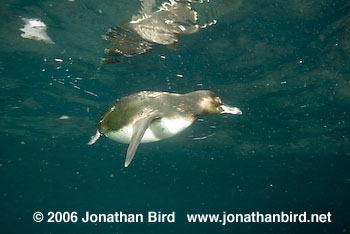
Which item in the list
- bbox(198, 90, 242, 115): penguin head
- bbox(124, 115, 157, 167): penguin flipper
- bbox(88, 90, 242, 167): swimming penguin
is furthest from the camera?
bbox(198, 90, 242, 115): penguin head

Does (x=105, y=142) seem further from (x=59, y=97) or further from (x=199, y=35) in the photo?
(x=199, y=35)

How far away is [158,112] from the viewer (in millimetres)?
3619

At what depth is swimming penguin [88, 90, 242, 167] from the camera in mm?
3611

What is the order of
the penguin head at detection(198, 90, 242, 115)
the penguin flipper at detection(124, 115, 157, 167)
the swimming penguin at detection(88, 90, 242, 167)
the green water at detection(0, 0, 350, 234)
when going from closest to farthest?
the penguin flipper at detection(124, 115, 157, 167)
the swimming penguin at detection(88, 90, 242, 167)
the penguin head at detection(198, 90, 242, 115)
the green water at detection(0, 0, 350, 234)

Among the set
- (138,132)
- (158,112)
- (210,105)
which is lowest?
(138,132)

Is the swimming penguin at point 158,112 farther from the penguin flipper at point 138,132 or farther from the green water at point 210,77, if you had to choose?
the green water at point 210,77

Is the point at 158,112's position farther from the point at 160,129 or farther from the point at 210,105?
the point at 210,105

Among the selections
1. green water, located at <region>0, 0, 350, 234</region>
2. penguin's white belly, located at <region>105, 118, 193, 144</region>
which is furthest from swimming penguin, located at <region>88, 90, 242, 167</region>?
green water, located at <region>0, 0, 350, 234</region>

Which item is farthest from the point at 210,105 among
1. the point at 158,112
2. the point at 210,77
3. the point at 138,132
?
the point at 210,77

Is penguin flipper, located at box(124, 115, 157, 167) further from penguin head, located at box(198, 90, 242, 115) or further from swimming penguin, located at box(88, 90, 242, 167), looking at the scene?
penguin head, located at box(198, 90, 242, 115)

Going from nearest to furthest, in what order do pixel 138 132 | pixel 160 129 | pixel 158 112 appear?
pixel 138 132 < pixel 158 112 < pixel 160 129

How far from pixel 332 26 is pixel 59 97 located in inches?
547

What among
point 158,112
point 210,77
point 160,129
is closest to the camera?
point 158,112

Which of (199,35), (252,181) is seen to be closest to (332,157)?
(252,181)
